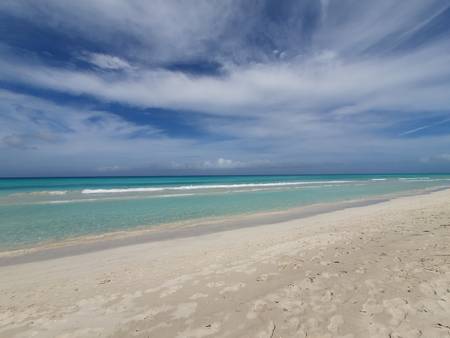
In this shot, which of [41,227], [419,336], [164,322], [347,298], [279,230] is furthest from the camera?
[41,227]

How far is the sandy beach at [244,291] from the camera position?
11.6ft

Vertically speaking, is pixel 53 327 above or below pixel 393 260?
below

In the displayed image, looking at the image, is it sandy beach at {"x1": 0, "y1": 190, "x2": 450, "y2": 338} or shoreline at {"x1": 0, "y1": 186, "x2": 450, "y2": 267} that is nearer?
sandy beach at {"x1": 0, "y1": 190, "x2": 450, "y2": 338}

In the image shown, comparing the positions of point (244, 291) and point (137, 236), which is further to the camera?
point (137, 236)

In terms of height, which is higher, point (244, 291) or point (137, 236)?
point (244, 291)

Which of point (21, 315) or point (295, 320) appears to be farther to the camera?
point (21, 315)

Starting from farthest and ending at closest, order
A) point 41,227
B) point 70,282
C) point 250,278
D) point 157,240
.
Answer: point 41,227 < point 157,240 < point 70,282 < point 250,278

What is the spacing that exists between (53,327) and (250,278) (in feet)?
11.2

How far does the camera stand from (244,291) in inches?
179

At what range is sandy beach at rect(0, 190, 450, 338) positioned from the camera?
3.52 m

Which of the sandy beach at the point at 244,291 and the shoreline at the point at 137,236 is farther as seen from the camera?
the shoreline at the point at 137,236

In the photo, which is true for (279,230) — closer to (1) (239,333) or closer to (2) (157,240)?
(2) (157,240)

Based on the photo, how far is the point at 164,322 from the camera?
375 centimetres

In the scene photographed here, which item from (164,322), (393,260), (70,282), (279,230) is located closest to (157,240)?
(70,282)
